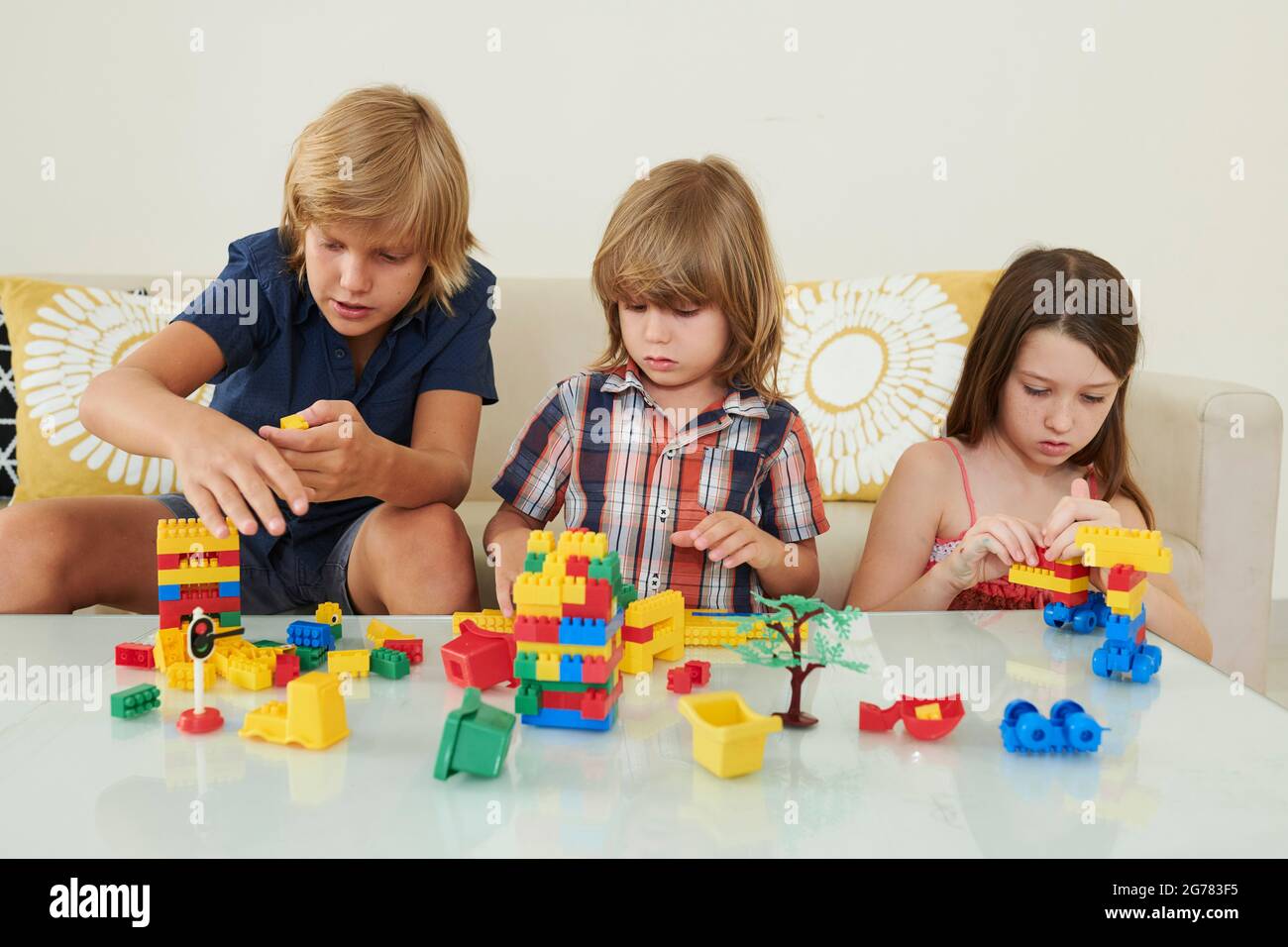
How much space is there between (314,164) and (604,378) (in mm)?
406

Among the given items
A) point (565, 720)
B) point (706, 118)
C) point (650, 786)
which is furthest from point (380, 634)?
point (706, 118)

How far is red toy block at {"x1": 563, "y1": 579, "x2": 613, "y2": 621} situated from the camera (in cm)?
71

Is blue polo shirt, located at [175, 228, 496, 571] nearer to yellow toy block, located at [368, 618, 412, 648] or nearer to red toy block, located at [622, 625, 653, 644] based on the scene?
yellow toy block, located at [368, 618, 412, 648]

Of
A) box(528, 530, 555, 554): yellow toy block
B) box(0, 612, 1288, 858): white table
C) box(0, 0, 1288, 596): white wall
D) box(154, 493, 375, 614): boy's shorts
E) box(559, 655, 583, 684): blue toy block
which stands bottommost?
box(154, 493, 375, 614): boy's shorts

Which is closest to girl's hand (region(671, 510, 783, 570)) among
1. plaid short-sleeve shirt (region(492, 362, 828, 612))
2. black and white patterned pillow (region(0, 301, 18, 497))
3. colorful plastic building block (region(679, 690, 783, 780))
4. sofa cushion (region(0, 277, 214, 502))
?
plaid short-sleeve shirt (region(492, 362, 828, 612))

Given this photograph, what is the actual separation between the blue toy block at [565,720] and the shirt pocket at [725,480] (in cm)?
59

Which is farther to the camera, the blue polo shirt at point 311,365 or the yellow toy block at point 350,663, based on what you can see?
the blue polo shirt at point 311,365

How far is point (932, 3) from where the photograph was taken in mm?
2211

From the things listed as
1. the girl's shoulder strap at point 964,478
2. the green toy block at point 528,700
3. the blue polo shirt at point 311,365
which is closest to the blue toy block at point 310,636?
the green toy block at point 528,700

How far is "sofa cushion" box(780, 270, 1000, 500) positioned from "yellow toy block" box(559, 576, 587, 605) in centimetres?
108

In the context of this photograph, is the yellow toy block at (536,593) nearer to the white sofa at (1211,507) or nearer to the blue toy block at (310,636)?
the blue toy block at (310,636)

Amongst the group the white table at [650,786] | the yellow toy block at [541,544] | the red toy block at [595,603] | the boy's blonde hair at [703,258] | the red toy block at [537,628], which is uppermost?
the boy's blonde hair at [703,258]

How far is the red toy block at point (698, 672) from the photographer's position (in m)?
0.84
